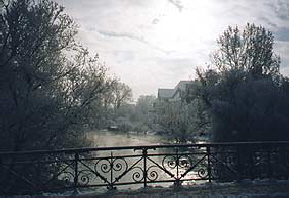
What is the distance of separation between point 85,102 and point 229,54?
15969 millimetres

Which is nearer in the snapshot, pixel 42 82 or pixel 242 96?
pixel 42 82

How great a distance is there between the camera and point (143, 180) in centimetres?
546

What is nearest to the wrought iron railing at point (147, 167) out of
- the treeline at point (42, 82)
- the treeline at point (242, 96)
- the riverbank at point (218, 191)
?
the riverbank at point (218, 191)

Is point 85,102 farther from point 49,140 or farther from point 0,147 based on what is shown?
point 0,147

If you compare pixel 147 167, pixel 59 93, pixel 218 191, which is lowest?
pixel 218 191

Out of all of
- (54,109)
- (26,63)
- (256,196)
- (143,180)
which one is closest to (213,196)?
(256,196)

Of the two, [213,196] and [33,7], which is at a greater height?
[33,7]

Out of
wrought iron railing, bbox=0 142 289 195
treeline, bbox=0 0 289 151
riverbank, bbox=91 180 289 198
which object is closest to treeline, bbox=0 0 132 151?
treeline, bbox=0 0 289 151

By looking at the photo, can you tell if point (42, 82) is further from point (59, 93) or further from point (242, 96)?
point (242, 96)

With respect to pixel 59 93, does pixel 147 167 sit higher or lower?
lower

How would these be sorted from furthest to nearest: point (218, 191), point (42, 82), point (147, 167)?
point (42, 82) → point (147, 167) → point (218, 191)

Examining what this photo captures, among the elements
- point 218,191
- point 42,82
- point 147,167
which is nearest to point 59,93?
point 42,82

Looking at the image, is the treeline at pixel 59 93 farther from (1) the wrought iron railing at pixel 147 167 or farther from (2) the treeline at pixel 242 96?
(1) the wrought iron railing at pixel 147 167

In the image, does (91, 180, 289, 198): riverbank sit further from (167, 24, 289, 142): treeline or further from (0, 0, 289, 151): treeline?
(167, 24, 289, 142): treeline
